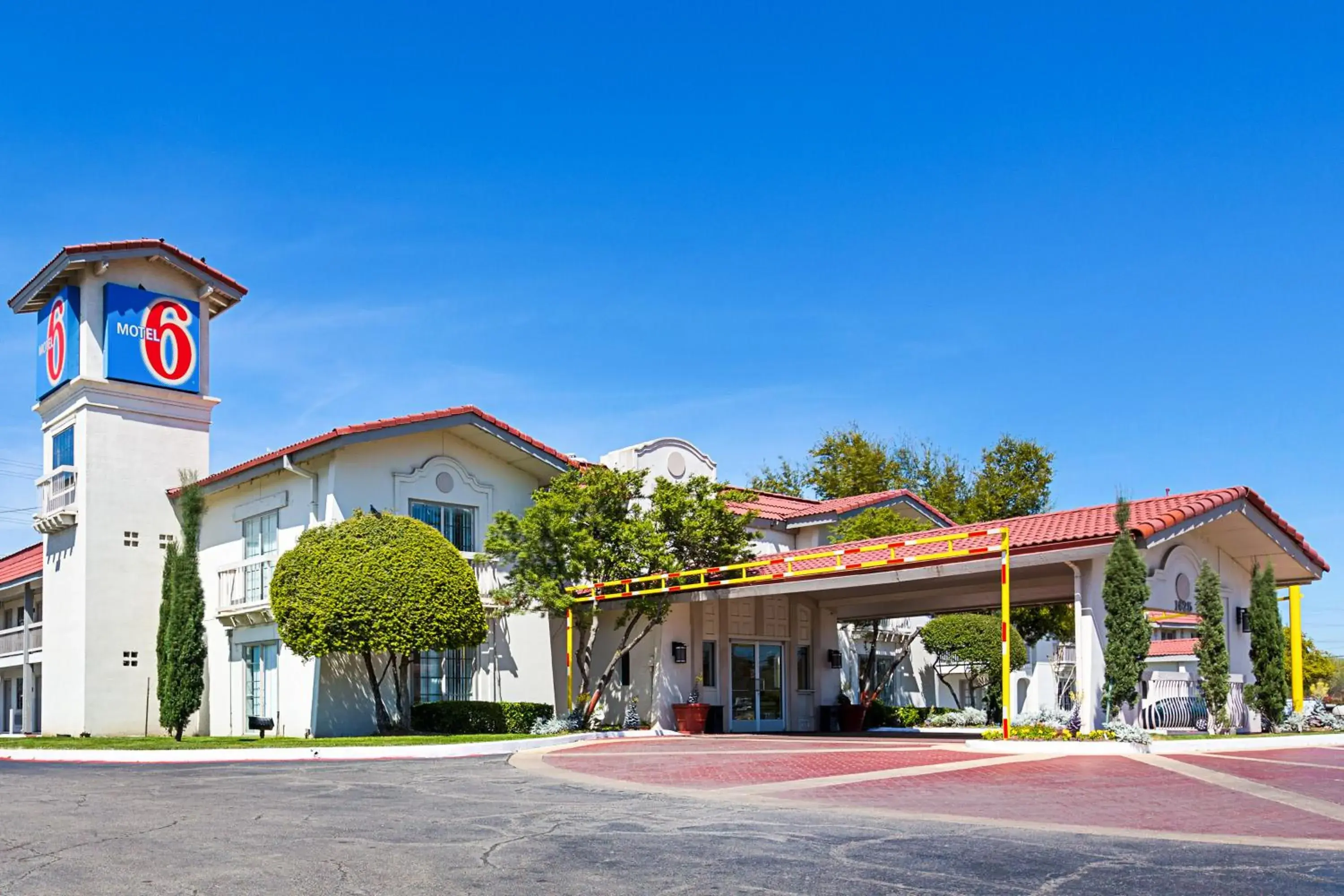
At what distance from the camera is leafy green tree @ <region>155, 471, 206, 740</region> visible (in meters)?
24.9

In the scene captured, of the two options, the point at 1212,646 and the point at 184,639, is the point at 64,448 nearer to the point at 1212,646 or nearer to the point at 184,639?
the point at 184,639

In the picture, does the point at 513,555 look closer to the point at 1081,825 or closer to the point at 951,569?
the point at 951,569

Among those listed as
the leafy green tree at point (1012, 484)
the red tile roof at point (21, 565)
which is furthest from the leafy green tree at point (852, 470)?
the red tile roof at point (21, 565)

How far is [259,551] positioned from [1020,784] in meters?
19.2

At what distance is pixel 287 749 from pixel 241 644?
29.6 feet

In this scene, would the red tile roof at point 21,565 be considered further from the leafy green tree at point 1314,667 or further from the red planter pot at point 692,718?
the leafy green tree at point 1314,667

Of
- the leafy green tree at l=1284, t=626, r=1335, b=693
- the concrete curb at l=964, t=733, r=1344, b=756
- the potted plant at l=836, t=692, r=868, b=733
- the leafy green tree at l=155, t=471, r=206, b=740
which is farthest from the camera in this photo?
the leafy green tree at l=1284, t=626, r=1335, b=693

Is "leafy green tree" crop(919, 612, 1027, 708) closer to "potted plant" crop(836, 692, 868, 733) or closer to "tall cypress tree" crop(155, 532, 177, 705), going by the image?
"potted plant" crop(836, 692, 868, 733)

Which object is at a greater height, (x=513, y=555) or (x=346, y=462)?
(x=346, y=462)

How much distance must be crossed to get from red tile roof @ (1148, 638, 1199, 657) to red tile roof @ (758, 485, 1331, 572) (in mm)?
11970

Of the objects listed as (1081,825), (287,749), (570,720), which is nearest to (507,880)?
(1081,825)

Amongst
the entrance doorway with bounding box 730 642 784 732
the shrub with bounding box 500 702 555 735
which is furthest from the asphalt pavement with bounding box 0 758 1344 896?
the entrance doorway with bounding box 730 642 784 732

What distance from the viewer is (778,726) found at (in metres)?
28.8

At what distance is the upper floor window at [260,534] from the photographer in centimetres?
2778
